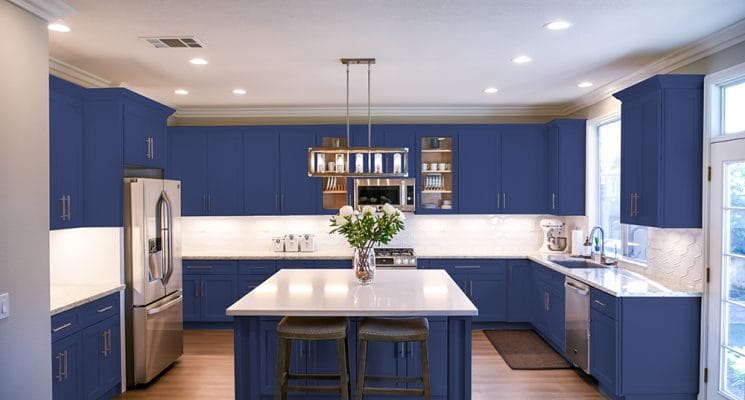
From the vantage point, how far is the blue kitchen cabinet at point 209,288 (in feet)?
19.5

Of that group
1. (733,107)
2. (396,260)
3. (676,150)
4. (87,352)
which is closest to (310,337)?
(87,352)

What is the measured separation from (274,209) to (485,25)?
12.4 ft

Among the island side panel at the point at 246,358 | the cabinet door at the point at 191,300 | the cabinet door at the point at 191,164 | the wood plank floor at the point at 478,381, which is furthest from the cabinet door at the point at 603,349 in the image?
the cabinet door at the point at 191,164

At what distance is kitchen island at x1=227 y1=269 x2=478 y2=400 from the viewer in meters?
3.01

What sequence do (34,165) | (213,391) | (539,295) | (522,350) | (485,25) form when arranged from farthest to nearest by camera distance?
(539,295), (522,350), (213,391), (485,25), (34,165)

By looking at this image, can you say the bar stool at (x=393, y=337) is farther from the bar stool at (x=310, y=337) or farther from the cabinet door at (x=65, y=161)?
the cabinet door at (x=65, y=161)

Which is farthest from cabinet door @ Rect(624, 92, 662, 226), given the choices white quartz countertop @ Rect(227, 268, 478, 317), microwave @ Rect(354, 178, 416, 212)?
microwave @ Rect(354, 178, 416, 212)

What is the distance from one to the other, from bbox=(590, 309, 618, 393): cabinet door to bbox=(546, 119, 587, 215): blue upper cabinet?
6.48 feet

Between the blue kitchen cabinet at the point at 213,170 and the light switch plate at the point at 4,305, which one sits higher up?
the blue kitchen cabinet at the point at 213,170

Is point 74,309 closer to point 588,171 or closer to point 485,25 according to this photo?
point 485,25

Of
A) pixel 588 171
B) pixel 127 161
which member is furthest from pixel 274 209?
pixel 588 171

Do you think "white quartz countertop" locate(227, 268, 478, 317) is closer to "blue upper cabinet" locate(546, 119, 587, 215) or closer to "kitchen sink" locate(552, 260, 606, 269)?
"kitchen sink" locate(552, 260, 606, 269)

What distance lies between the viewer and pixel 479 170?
6.22 m

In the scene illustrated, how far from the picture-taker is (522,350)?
5.14 meters
